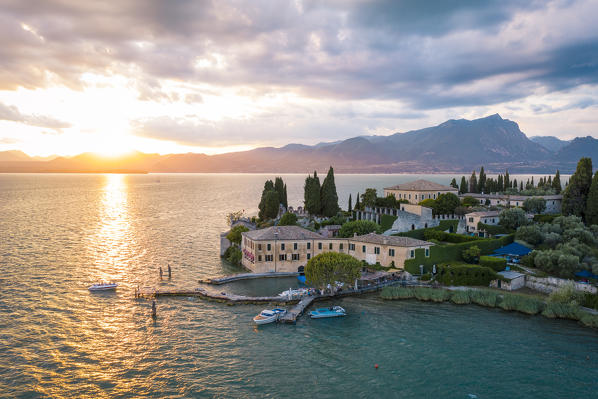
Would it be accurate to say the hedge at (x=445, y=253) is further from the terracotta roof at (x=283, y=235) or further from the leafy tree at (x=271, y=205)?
the leafy tree at (x=271, y=205)

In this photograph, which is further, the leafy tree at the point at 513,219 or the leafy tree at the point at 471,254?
the leafy tree at the point at 513,219

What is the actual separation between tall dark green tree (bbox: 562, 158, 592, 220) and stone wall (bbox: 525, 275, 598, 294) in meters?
33.8

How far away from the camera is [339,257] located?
189 feet

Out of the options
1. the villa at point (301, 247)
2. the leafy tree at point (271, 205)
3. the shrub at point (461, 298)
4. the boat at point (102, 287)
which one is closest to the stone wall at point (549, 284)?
the shrub at point (461, 298)

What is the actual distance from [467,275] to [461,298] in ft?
25.5

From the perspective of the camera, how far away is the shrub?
54.1 m

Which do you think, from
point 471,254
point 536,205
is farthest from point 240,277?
point 536,205

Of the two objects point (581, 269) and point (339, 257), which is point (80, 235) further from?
point (581, 269)

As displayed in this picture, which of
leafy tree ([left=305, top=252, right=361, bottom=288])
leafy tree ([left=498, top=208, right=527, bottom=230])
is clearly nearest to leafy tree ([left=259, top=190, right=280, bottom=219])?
leafy tree ([left=305, top=252, right=361, bottom=288])

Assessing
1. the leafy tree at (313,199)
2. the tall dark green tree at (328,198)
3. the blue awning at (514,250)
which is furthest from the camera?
the leafy tree at (313,199)

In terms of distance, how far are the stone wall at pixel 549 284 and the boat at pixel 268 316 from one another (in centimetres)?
3956

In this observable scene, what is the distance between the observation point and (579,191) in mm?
82188

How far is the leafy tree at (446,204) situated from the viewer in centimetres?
8875

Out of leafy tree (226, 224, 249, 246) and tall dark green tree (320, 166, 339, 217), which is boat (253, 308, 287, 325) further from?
tall dark green tree (320, 166, 339, 217)
